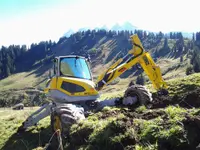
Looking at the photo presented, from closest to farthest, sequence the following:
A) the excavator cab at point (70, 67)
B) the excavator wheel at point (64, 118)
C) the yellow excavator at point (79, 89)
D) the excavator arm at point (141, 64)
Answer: the excavator wheel at point (64, 118)
the yellow excavator at point (79, 89)
the excavator cab at point (70, 67)
the excavator arm at point (141, 64)

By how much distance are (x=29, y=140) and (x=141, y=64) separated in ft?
25.1

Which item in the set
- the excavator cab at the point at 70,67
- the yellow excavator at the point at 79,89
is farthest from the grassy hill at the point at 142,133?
the excavator cab at the point at 70,67

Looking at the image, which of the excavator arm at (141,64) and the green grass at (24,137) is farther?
the excavator arm at (141,64)

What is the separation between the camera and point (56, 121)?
43.1 feet

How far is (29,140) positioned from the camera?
14992 mm

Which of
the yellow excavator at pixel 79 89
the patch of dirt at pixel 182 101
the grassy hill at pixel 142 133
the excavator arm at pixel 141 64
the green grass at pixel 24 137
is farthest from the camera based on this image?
the excavator arm at pixel 141 64

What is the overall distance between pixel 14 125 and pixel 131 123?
34.6 feet

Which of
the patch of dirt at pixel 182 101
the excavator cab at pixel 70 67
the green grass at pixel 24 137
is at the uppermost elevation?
the excavator cab at pixel 70 67

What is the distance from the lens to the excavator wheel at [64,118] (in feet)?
40.8

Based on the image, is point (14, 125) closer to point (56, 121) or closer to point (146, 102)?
point (56, 121)

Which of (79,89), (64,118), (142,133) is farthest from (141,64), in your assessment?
(142,133)

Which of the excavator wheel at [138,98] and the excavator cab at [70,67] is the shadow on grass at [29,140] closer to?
the excavator cab at [70,67]

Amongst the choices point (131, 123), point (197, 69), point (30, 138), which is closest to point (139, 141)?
point (131, 123)

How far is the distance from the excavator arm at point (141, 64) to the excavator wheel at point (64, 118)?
5.95m
